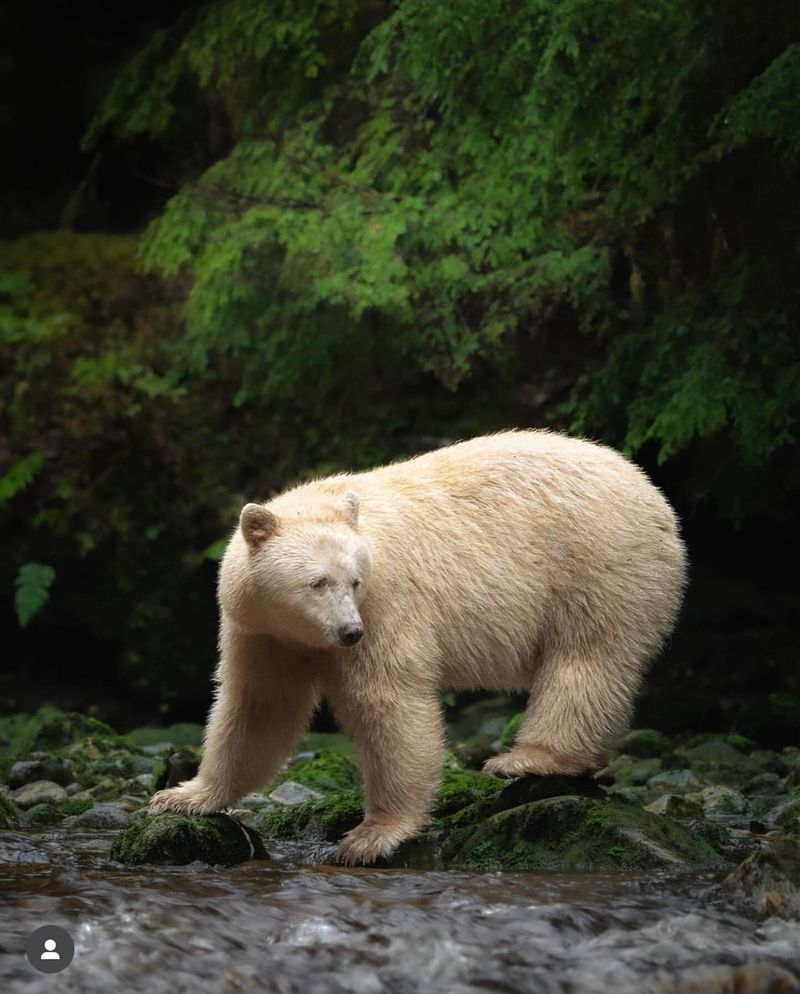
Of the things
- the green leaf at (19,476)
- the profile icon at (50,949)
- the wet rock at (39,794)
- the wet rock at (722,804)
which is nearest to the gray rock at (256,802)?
the wet rock at (39,794)

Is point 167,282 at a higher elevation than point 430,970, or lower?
higher

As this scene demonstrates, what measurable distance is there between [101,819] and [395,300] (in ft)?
14.5

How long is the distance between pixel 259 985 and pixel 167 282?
31.9 ft

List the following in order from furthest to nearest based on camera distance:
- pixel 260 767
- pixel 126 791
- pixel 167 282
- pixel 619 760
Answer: pixel 167 282, pixel 619 760, pixel 126 791, pixel 260 767

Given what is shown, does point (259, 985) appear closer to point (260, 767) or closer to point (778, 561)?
point (260, 767)

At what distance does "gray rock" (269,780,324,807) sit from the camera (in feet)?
25.9

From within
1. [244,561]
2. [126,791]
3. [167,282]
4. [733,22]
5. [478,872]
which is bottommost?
[126,791]

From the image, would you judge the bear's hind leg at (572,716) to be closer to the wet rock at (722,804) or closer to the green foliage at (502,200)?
the wet rock at (722,804)

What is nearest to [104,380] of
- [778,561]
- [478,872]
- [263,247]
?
[263,247]

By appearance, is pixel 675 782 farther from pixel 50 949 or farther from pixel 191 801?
pixel 50 949

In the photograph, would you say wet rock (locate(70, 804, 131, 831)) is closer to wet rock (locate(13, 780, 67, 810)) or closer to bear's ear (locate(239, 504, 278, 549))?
wet rock (locate(13, 780, 67, 810))

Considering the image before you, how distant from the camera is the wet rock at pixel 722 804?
7410 millimetres

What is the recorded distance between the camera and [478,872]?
19.2 feet

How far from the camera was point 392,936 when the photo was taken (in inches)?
190
